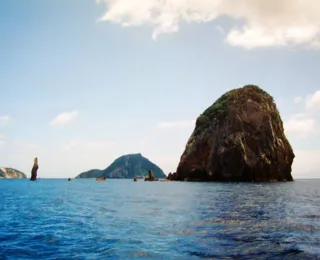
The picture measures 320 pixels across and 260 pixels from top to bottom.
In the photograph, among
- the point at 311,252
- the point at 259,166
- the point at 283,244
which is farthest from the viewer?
the point at 259,166

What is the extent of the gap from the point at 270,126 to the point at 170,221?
411 ft

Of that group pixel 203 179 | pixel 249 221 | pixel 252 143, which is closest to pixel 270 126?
pixel 252 143

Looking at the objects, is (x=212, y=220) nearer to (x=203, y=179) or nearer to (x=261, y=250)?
(x=261, y=250)

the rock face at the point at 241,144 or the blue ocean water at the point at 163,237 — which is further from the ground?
the rock face at the point at 241,144

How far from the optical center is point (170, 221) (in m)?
27.0

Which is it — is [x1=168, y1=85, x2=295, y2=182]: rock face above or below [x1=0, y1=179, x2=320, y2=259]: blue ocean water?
above

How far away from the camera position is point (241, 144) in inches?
5325

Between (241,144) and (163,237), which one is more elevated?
(241,144)

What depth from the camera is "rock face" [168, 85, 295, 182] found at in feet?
444

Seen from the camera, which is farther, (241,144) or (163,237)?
(241,144)

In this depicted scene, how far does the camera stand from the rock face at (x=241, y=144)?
444 feet

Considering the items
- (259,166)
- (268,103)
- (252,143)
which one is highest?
(268,103)

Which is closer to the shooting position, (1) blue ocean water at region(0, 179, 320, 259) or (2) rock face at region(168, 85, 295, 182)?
(1) blue ocean water at region(0, 179, 320, 259)

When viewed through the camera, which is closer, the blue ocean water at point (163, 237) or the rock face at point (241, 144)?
the blue ocean water at point (163, 237)
